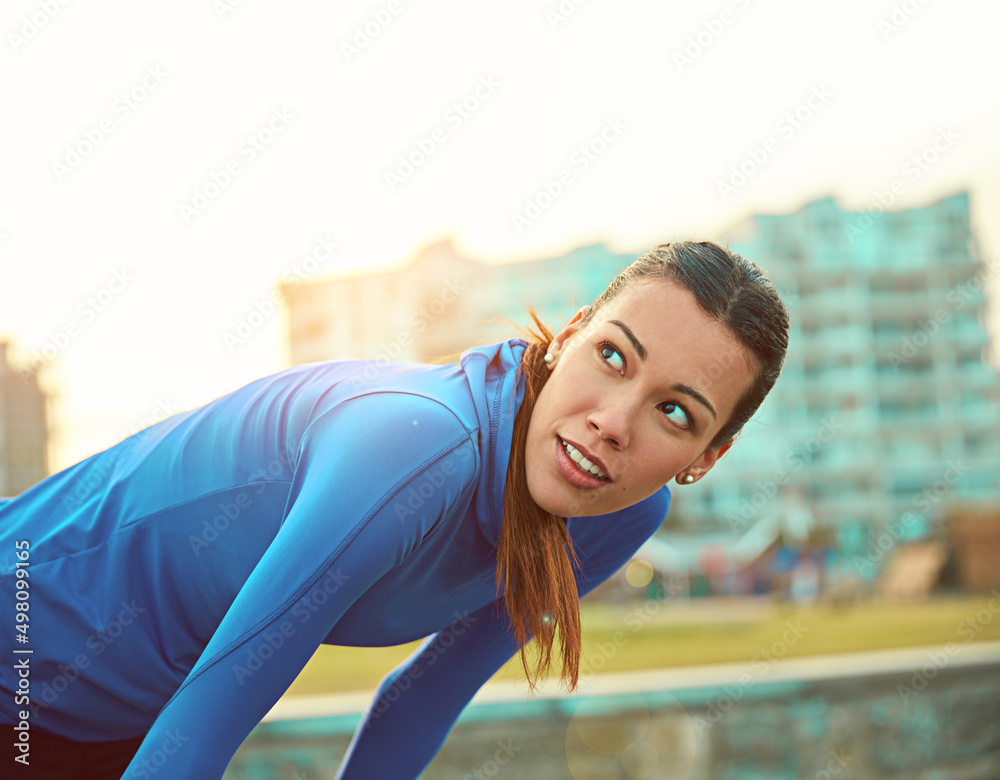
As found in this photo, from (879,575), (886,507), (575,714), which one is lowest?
(886,507)

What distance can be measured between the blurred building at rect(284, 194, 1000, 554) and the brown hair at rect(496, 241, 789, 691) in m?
54.9

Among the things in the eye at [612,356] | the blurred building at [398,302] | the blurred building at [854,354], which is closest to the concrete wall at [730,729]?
the eye at [612,356]

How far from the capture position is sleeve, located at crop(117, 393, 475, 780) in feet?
3.24

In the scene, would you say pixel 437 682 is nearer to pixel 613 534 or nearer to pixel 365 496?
pixel 613 534

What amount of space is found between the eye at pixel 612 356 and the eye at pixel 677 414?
0.09 meters

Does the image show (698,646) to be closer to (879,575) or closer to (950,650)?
(950,650)

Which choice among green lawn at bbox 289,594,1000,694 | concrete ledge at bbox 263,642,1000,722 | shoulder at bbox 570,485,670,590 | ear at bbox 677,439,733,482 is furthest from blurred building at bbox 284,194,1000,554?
ear at bbox 677,439,733,482

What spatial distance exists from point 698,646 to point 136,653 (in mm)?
11223

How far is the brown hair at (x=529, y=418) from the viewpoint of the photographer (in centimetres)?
131

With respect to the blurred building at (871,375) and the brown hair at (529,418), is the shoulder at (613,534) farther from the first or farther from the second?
the blurred building at (871,375)

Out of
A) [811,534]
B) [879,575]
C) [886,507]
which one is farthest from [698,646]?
[886,507]

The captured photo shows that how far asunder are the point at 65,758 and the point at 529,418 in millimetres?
883

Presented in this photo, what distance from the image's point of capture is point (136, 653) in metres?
1.22

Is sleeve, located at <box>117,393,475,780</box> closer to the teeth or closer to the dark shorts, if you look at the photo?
the teeth
